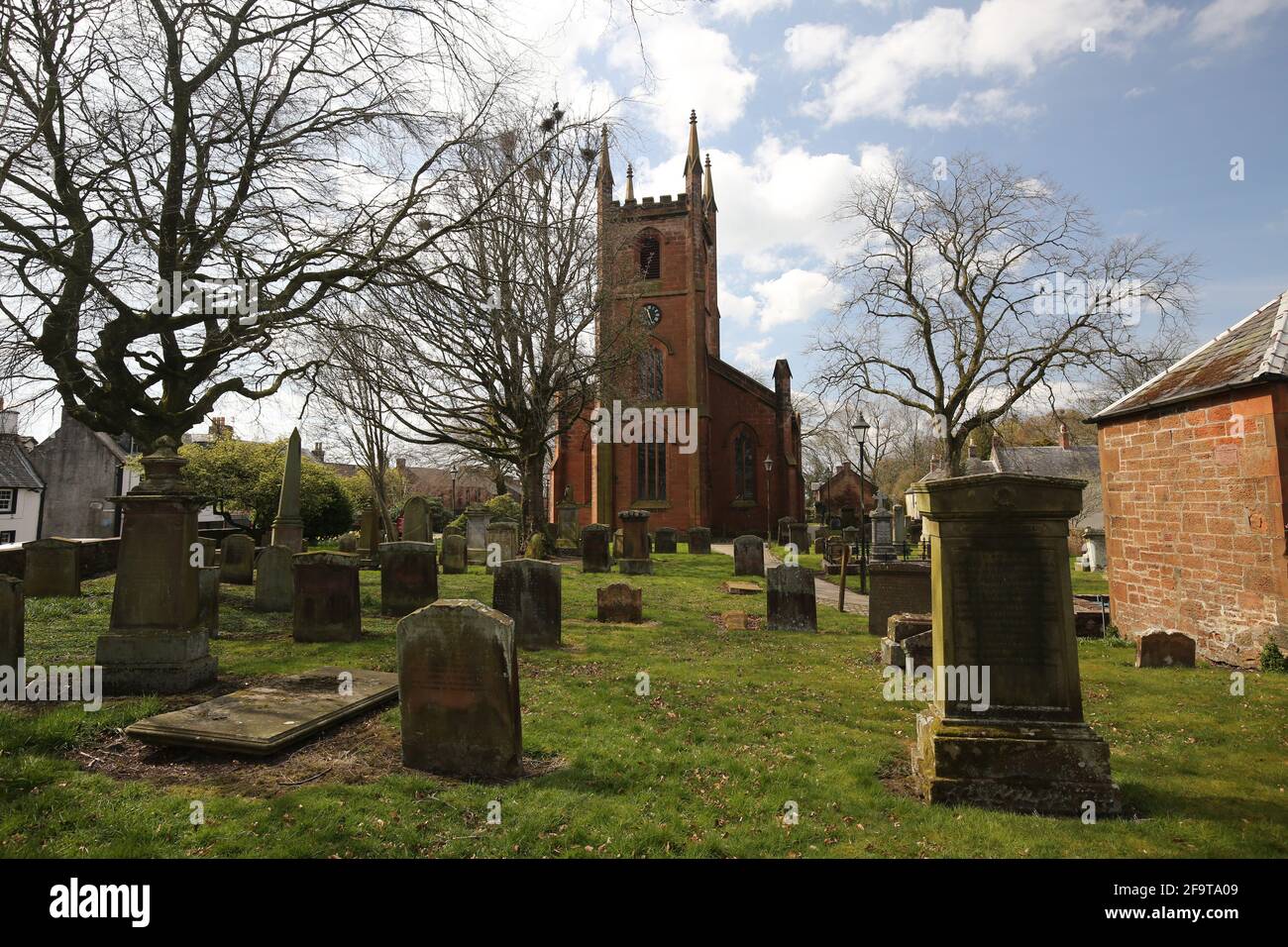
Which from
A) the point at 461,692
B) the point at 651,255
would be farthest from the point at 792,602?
the point at 651,255

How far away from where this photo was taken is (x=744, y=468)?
33531 mm

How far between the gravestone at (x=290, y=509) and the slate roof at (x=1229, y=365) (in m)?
16.1

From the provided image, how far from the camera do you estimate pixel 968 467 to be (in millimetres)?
22078

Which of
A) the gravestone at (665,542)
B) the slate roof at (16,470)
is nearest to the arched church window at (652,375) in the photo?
the gravestone at (665,542)

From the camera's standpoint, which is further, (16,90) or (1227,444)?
(1227,444)

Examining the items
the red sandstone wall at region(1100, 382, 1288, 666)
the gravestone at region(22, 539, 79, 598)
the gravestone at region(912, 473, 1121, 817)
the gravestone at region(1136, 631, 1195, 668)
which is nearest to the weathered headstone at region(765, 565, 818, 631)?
the gravestone at region(1136, 631, 1195, 668)

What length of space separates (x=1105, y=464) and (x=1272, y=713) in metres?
5.74

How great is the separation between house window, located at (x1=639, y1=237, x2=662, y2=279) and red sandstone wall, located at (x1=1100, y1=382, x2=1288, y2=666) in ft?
86.2

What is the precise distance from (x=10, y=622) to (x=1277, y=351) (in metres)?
14.3

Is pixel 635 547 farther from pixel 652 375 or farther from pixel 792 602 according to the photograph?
pixel 652 375
